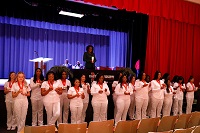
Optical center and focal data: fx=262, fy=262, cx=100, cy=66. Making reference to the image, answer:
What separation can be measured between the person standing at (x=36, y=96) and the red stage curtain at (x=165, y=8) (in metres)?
3.33

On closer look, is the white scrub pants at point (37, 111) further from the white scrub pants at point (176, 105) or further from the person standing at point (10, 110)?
the white scrub pants at point (176, 105)

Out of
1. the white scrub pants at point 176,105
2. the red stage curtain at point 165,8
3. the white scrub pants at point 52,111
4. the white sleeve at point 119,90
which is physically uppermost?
the red stage curtain at point 165,8

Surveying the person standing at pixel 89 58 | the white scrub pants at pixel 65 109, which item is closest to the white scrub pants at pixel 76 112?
the white scrub pants at pixel 65 109

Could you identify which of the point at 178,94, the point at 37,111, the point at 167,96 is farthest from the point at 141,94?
the point at 37,111

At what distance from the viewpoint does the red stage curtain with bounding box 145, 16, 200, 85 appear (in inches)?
416

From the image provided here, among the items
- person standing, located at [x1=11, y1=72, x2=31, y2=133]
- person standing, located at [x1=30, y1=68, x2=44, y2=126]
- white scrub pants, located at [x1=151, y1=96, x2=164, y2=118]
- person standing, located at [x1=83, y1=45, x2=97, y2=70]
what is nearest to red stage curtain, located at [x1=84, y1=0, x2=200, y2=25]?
person standing, located at [x1=83, y1=45, x2=97, y2=70]

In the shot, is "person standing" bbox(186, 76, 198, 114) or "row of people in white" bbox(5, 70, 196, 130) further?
"person standing" bbox(186, 76, 198, 114)

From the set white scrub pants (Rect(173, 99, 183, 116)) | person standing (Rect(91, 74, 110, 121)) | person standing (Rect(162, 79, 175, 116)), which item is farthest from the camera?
white scrub pants (Rect(173, 99, 183, 116))

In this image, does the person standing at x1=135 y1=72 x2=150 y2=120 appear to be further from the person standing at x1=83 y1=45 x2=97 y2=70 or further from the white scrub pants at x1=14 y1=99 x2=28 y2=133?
the white scrub pants at x1=14 y1=99 x2=28 y2=133

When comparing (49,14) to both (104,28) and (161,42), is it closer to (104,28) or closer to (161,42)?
(104,28)

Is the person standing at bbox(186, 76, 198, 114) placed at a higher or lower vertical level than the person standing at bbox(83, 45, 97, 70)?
lower

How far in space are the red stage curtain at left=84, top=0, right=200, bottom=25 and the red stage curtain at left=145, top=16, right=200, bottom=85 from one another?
0.33 meters

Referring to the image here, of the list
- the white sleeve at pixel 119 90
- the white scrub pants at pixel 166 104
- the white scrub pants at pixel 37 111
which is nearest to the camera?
the white scrub pants at pixel 37 111

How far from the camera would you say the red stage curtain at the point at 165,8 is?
914cm
